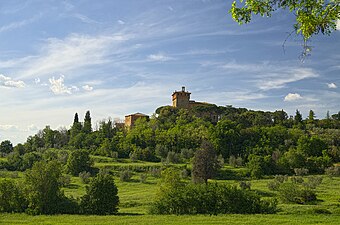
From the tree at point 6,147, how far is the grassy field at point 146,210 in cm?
4194

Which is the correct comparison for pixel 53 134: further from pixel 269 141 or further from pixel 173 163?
pixel 269 141

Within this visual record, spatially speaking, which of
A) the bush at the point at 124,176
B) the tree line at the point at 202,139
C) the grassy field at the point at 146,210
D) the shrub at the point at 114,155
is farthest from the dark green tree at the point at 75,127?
the bush at the point at 124,176

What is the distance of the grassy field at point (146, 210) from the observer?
31.4m

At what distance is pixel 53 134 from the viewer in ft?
406

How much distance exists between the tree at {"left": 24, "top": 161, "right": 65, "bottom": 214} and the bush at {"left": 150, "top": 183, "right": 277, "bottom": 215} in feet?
41.0

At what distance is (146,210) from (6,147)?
90.9 meters

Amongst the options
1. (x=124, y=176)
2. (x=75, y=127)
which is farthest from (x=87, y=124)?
(x=124, y=176)

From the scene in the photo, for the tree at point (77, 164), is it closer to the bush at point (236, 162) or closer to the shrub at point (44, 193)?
the bush at point (236, 162)

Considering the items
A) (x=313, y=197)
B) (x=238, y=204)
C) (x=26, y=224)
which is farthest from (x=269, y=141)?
(x=26, y=224)

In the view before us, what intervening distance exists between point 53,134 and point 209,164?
73.4 m

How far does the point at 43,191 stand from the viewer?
43625 millimetres

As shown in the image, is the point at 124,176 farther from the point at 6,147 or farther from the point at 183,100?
the point at 183,100

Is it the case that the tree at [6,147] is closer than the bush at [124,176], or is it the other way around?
the bush at [124,176]

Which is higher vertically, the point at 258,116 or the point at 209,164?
the point at 258,116
